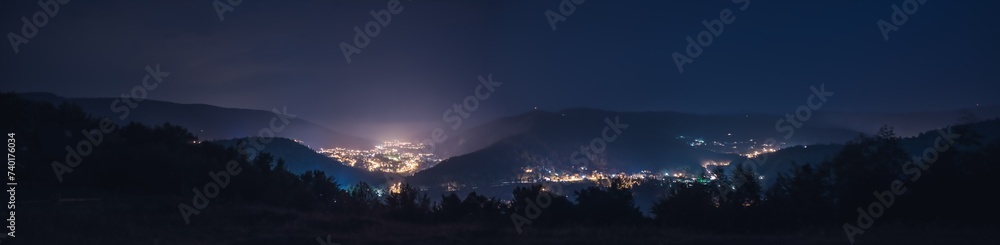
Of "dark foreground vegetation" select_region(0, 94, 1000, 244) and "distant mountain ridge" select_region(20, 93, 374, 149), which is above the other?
"distant mountain ridge" select_region(20, 93, 374, 149)

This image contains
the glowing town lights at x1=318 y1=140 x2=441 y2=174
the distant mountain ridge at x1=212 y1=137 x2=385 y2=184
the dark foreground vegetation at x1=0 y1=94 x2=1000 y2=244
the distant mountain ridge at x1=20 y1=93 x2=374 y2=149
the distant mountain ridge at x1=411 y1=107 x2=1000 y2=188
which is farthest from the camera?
the glowing town lights at x1=318 y1=140 x2=441 y2=174

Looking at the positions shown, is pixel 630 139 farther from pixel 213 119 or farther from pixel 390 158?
pixel 213 119

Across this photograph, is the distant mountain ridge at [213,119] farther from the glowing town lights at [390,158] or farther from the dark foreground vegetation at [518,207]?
the dark foreground vegetation at [518,207]

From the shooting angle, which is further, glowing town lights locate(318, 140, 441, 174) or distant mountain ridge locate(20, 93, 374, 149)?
glowing town lights locate(318, 140, 441, 174)

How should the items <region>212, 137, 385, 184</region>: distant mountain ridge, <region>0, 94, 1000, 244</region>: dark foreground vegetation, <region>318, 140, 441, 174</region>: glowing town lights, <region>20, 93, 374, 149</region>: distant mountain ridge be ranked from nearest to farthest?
<region>0, 94, 1000, 244</region>: dark foreground vegetation → <region>212, 137, 385, 184</region>: distant mountain ridge → <region>20, 93, 374, 149</region>: distant mountain ridge → <region>318, 140, 441, 174</region>: glowing town lights

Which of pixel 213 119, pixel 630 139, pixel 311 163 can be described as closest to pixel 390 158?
pixel 213 119

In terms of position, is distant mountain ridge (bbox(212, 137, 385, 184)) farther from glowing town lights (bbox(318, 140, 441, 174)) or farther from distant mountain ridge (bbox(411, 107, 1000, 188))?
distant mountain ridge (bbox(411, 107, 1000, 188))

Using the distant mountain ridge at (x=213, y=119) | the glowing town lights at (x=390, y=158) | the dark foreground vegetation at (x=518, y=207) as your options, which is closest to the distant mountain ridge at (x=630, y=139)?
the glowing town lights at (x=390, y=158)

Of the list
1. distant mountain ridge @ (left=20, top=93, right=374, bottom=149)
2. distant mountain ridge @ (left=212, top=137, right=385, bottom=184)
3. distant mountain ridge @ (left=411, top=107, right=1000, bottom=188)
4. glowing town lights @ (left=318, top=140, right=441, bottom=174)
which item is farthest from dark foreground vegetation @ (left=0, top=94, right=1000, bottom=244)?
glowing town lights @ (left=318, top=140, right=441, bottom=174)
